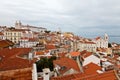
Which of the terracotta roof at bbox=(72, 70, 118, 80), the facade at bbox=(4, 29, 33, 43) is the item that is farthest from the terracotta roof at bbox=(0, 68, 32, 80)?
the facade at bbox=(4, 29, 33, 43)

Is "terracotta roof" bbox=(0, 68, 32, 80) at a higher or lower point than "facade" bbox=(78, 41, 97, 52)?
higher

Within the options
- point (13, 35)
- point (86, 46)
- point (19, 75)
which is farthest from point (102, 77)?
point (86, 46)

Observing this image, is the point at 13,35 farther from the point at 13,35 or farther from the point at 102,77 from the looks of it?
the point at 102,77

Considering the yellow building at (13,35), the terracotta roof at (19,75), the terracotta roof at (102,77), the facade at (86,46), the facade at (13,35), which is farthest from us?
the facade at (86,46)

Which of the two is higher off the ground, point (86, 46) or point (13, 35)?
point (13, 35)

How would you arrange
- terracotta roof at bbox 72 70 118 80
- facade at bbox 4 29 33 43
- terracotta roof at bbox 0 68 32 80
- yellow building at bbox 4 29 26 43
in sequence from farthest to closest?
yellow building at bbox 4 29 26 43 < facade at bbox 4 29 33 43 < terracotta roof at bbox 72 70 118 80 < terracotta roof at bbox 0 68 32 80

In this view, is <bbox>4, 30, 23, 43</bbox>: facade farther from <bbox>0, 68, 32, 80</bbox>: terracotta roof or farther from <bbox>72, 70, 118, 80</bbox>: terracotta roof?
<bbox>0, 68, 32, 80</bbox>: terracotta roof

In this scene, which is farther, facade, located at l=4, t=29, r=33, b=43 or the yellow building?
the yellow building

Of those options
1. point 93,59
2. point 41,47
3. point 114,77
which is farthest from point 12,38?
point 114,77

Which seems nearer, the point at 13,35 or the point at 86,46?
the point at 13,35

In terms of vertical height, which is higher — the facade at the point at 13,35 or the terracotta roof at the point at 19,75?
the terracotta roof at the point at 19,75

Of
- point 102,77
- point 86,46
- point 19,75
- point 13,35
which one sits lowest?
point 86,46

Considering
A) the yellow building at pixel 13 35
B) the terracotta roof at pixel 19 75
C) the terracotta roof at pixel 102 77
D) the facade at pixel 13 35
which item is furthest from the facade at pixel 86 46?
the terracotta roof at pixel 19 75

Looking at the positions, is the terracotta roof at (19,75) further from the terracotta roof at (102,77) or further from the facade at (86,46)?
the facade at (86,46)
